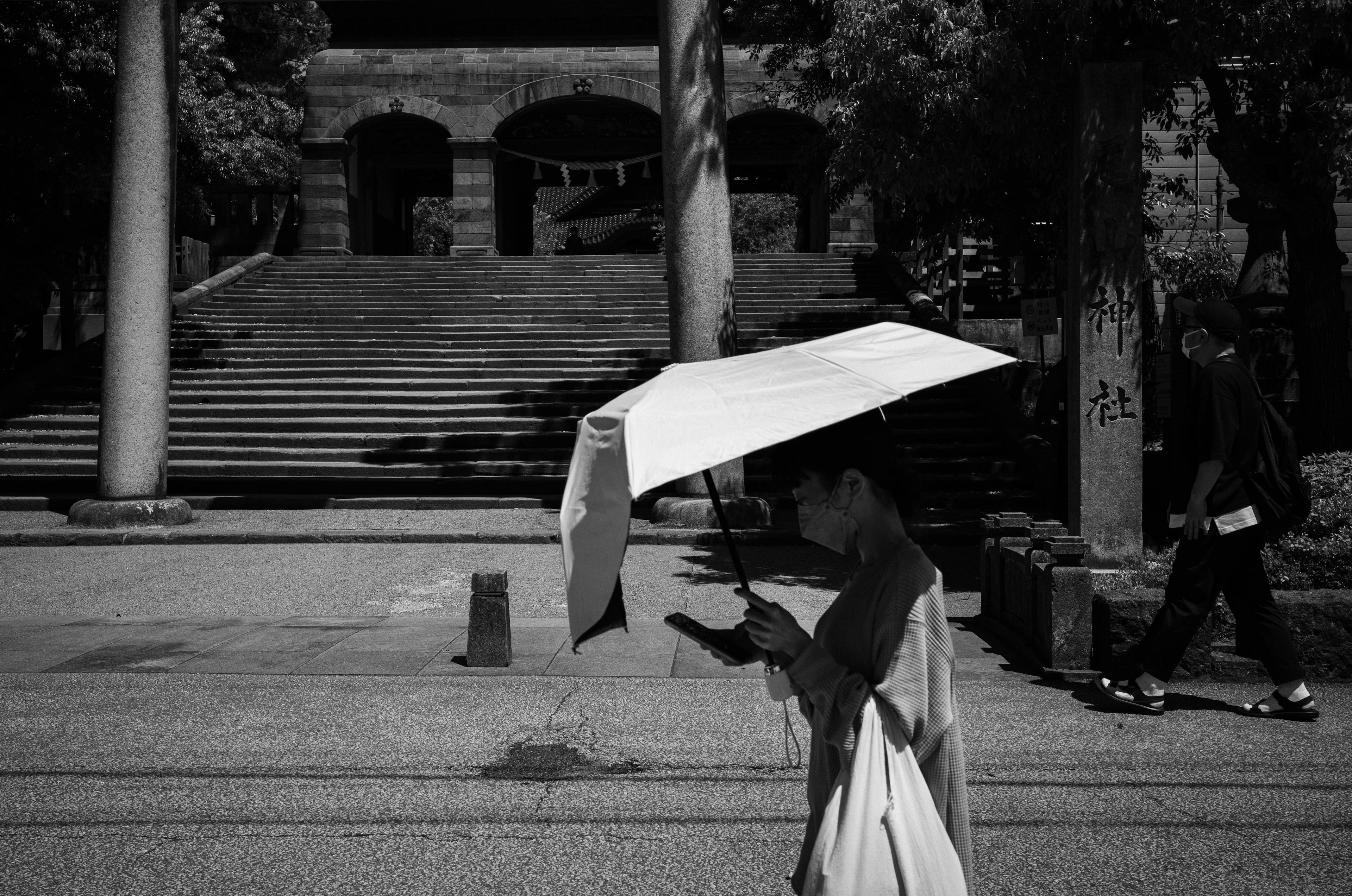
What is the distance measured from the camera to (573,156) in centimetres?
3469

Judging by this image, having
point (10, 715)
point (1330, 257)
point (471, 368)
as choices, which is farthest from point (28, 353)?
point (1330, 257)

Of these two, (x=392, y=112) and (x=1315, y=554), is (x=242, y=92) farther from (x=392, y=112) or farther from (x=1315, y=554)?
(x=1315, y=554)

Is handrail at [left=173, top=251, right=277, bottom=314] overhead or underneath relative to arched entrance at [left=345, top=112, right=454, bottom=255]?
underneath

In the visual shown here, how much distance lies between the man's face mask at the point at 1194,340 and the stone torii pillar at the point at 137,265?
11875 millimetres

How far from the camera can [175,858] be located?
4520mm

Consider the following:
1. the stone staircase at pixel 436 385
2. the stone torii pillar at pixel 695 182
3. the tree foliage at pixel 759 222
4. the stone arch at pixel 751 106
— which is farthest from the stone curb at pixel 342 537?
the tree foliage at pixel 759 222

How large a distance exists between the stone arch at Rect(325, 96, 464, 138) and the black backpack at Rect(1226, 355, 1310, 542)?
1049 inches

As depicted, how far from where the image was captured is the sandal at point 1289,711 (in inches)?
242

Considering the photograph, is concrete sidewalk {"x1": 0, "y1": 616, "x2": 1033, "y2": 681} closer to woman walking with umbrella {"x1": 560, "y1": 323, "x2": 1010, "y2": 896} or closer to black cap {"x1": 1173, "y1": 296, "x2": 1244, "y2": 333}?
black cap {"x1": 1173, "y1": 296, "x2": 1244, "y2": 333}

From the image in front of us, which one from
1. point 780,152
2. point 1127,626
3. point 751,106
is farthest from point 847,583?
point 780,152

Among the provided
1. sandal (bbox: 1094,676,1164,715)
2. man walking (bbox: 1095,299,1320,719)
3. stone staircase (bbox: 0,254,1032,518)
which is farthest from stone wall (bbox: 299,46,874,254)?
sandal (bbox: 1094,676,1164,715)

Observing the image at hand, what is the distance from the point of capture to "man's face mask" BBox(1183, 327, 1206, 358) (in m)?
6.32

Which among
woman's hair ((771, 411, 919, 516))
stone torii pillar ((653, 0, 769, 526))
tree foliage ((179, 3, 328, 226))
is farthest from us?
tree foliage ((179, 3, 328, 226))

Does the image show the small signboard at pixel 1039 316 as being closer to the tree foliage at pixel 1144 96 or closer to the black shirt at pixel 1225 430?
the tree foliage at pixel 1144 96
